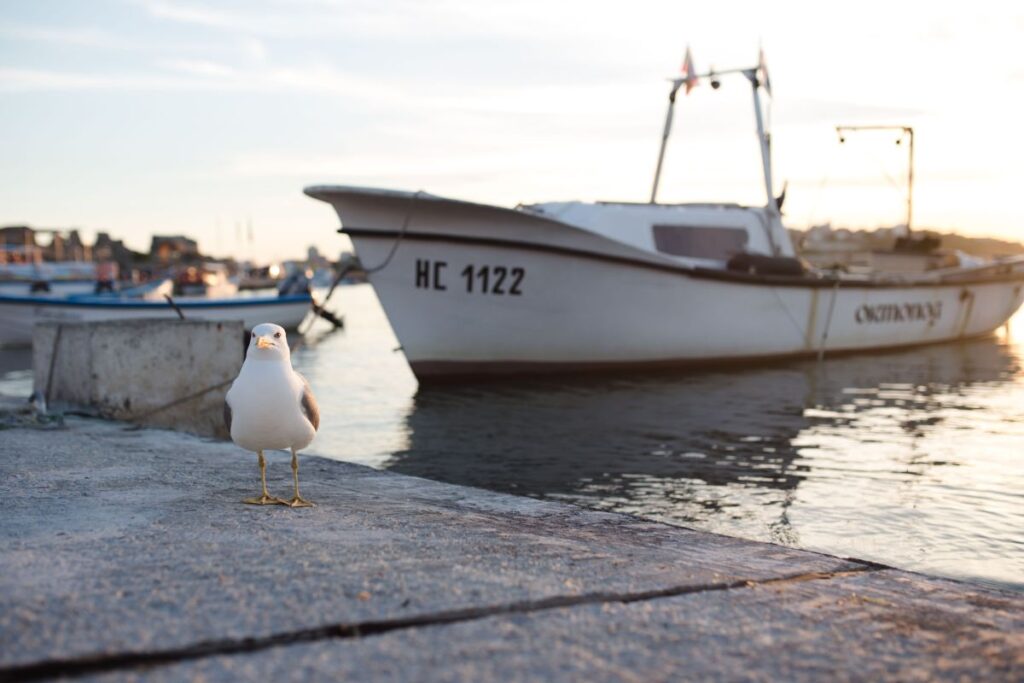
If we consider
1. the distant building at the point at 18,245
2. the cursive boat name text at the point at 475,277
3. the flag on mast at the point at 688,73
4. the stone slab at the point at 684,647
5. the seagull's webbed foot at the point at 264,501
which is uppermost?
the flag on mast at the point at 688,73

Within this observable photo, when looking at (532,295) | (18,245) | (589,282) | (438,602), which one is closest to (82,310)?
(532,295)

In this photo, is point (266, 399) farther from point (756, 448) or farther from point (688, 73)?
point (688, 73)

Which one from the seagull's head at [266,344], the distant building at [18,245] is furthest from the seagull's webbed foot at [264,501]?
the distant building at [18,245]

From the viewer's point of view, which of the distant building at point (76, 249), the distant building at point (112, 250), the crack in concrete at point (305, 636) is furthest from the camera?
the distant building at point (112, 250)

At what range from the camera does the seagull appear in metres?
4.81

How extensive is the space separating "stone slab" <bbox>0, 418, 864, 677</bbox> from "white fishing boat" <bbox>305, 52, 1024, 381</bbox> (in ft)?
30.2

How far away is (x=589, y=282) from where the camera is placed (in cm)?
1591

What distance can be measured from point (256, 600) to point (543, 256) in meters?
12.6

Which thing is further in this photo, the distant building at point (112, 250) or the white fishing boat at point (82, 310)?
the distant building at point (112, 250)

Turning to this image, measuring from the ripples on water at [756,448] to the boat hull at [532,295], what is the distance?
592mm

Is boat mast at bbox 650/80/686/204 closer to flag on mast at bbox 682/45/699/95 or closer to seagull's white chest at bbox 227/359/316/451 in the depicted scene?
flag on mast at bbox 682/45/699/95

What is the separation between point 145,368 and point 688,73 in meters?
14.1

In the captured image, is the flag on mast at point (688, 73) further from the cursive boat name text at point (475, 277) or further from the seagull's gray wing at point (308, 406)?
the seagull's gray wing at point (308, 406)

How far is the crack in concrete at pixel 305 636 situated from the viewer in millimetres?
2574
